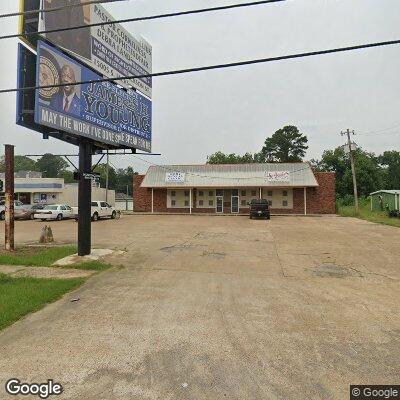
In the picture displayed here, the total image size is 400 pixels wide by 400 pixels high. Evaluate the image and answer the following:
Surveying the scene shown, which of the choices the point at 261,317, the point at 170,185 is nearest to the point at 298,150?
the point at 170,185

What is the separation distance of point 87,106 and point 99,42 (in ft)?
7.77

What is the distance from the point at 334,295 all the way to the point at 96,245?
1017 cm

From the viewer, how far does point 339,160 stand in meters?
69.2

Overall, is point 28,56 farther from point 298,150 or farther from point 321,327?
point 298,150

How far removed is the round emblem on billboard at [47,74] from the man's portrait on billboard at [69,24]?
24.0 inches

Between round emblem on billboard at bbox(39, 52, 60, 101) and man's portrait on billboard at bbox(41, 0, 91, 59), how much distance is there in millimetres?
610

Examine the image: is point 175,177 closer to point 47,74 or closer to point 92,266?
point 92,266

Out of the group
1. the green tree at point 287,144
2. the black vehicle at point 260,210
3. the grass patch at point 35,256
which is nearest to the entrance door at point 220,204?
the black vehicle at point 260,210

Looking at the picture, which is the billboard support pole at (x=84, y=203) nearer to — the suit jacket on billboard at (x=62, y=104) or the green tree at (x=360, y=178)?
the suit jacket on billboard at (x=62, y=104)

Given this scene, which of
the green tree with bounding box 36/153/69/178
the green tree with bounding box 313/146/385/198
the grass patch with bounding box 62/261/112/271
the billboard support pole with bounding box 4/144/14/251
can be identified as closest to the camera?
the grass patch with bounding box 62/261/112/271

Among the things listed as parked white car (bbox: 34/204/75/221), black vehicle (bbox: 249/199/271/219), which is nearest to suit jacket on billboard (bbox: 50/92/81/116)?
parked white car (bbox: 34/204/75/221)

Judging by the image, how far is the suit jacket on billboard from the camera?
9.97m

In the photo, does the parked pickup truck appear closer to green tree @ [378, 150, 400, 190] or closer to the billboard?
the billboard

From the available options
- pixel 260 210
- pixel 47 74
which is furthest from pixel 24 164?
pixel 47 74
